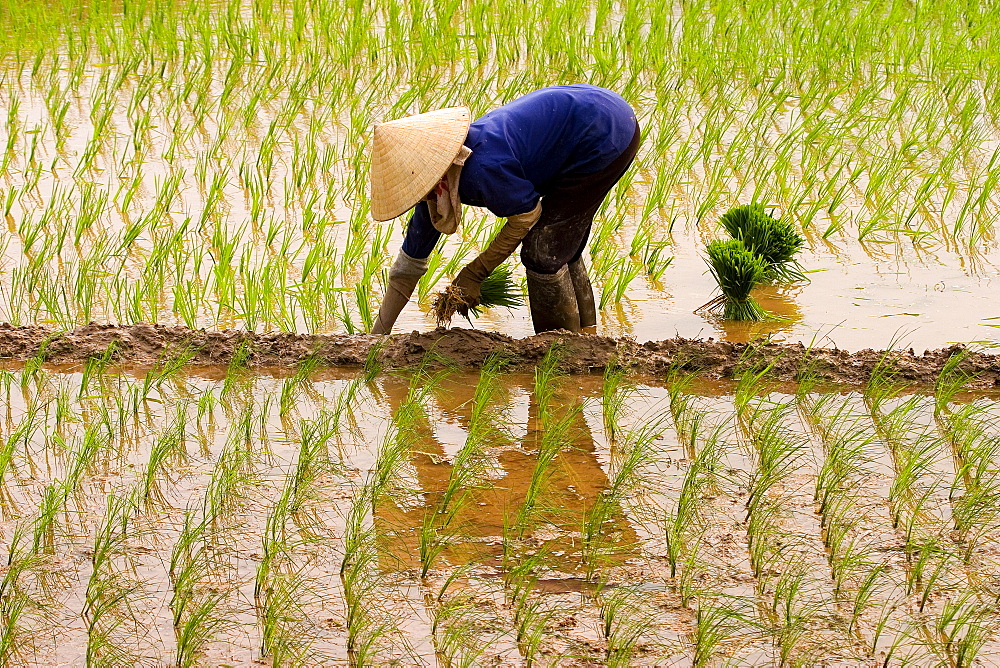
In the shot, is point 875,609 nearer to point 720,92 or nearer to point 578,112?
point 578,112

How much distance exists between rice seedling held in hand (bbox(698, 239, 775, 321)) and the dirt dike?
39cm

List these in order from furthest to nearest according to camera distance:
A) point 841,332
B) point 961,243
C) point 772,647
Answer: point 961,243, point 841,332, point 772,647

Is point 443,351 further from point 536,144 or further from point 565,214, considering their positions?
point 536,144

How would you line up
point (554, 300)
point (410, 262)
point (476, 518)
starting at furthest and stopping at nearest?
point (554, 300) → point (410, 262) → point (476, 518)

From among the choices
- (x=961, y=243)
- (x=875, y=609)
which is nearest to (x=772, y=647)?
(x=875, y=609)

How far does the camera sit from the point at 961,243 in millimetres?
4742

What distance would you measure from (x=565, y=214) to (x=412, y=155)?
0.71m

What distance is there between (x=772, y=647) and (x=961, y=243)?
294 centimetres

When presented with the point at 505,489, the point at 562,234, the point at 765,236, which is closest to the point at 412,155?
the point at 562,234

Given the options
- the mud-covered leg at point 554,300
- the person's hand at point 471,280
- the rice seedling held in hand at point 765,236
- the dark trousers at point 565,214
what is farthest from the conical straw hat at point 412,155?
the rice seedling held in hand at point 765,236

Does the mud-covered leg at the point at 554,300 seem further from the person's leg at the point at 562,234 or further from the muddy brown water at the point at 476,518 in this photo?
the muddy brown water at the point at 476,518

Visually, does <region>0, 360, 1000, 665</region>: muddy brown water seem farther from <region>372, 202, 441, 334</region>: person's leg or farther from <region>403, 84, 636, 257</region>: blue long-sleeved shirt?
<region>403, 84, 636, 257</region>: blue long-sleeved shirt

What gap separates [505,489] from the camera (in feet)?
9.77

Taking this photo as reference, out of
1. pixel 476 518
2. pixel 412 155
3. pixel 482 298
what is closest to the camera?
pixel 476 518
